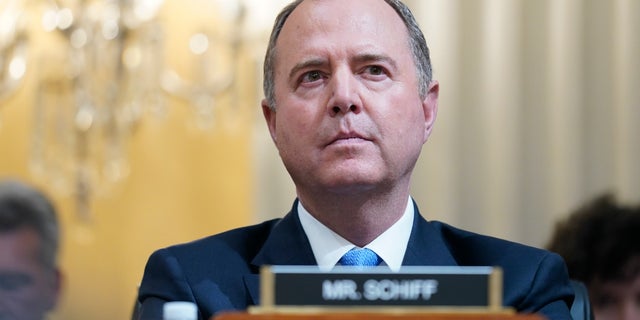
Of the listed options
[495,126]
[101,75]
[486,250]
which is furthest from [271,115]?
[495,126]

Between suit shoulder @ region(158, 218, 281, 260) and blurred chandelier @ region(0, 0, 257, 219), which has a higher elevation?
blurred chandelier @ region(0, 0, 257, 219)

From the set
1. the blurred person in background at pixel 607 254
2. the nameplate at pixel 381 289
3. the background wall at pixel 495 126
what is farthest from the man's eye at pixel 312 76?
the background wall at pixel 495 126

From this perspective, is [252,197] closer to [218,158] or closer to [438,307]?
[218,158]

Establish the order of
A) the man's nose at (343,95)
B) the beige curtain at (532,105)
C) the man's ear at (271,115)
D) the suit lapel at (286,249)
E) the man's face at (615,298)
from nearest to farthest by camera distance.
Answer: the man's nose at (343,95)
the suit lapel at (286,249)
the man's ear at (271,115)
the man's face at (615,298)
the beige curtain at (532,105)

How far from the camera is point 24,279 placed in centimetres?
214

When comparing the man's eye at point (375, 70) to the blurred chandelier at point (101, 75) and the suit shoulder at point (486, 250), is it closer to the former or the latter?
the suit shoulder at point (486, 250)

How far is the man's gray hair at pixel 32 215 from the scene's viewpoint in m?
2.27

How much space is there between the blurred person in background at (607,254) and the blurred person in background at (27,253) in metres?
1.16

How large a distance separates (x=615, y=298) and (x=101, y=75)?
2.58 m

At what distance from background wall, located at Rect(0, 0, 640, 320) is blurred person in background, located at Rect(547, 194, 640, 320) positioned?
7.13 ft

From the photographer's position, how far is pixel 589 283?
8.66 ft

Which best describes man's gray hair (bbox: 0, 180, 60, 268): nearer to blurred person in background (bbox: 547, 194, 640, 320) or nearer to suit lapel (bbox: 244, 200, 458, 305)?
suit lapel (bbox: 244, 200, 458, 305)

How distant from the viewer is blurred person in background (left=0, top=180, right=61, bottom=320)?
2.09 meters

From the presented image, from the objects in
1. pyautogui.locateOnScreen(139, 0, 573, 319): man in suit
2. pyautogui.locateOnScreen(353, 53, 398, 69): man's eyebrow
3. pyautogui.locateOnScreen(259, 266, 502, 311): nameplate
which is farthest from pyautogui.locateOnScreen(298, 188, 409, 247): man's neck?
pyautogui.locateOnScreen(259, 266, 502, 311): nameplate
